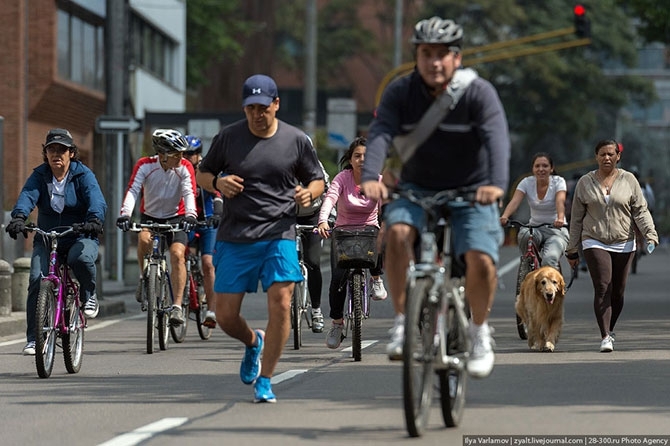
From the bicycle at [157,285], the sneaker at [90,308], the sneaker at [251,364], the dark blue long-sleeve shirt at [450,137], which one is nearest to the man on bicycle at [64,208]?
the sneaker at [90,308]

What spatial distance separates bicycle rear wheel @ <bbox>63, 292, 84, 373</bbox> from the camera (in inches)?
495

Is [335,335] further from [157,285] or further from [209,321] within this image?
[157,285]

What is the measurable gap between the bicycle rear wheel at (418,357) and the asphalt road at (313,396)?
0.15 metres

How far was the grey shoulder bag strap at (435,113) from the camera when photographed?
873 centimetres

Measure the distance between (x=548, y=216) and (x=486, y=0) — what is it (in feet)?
186

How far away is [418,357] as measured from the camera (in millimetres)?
8242

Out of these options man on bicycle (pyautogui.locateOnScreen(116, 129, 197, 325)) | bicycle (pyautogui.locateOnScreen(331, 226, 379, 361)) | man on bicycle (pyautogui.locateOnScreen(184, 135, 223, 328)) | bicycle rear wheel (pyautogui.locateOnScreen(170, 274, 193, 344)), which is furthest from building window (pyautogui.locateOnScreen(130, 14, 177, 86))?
bicycle (pyautogui.locateOnScreen(331, 226, 379, 361))

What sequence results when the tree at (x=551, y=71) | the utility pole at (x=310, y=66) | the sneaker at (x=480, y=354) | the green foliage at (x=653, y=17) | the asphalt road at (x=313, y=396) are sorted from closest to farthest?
the sneaker at (x=480, y=354), the asphalt road at (x=313, y=396), the green foliage at (x=653, y=17), the utility pole at (x=310, y=66), the tree at (x=551, y=71)

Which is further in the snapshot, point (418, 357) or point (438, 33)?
point (438, 33)

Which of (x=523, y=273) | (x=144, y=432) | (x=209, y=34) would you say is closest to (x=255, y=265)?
(x=144, y=432)

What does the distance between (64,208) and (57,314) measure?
0.83 m

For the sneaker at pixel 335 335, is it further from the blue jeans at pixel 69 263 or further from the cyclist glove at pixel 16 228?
the cyclist glove at pixel 16 228

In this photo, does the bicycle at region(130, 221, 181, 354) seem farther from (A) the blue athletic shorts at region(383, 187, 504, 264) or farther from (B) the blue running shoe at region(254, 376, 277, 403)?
(A) the blue athletic shorts at region(383, 187, 504, 264)

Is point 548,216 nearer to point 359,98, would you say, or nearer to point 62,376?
point 62,376
